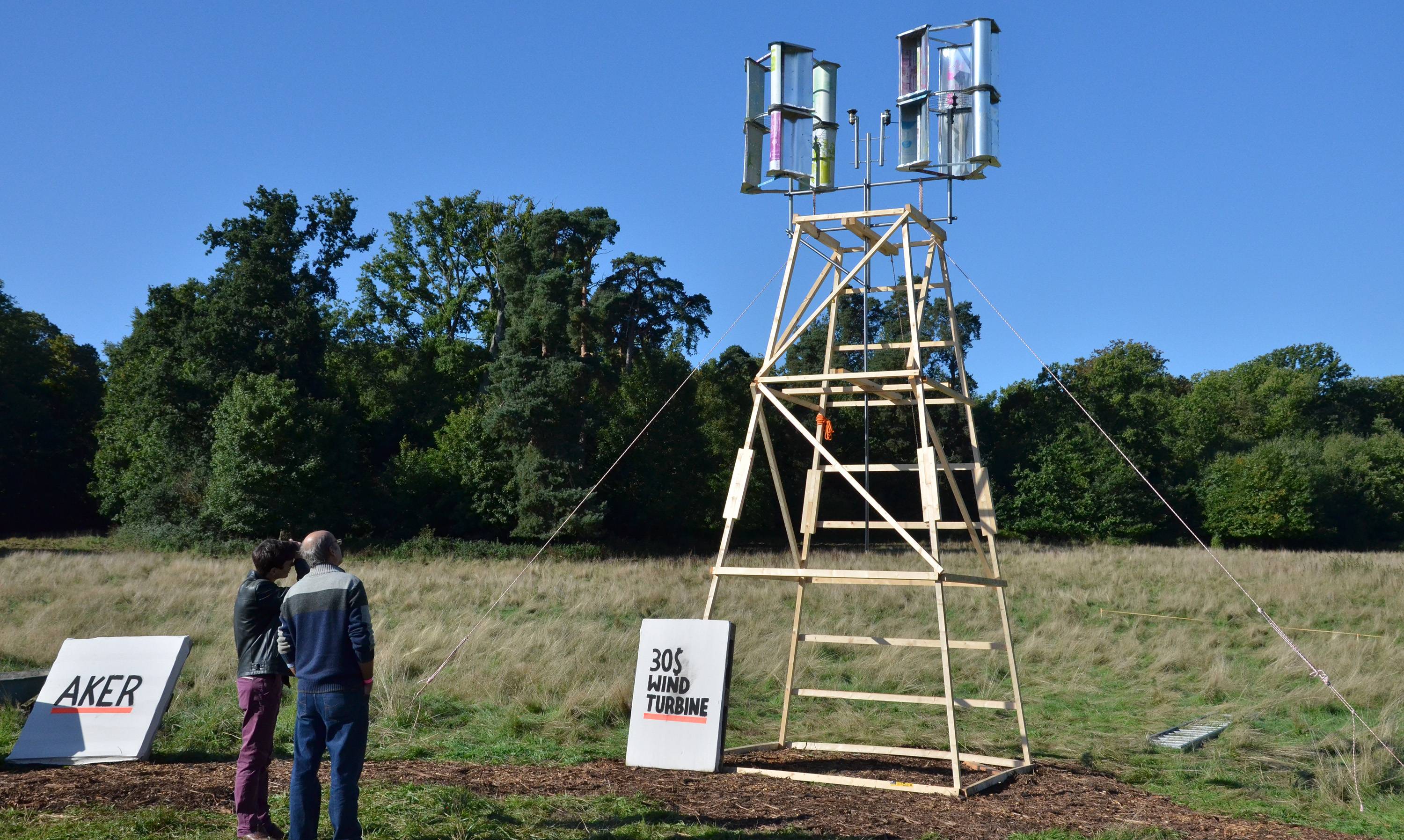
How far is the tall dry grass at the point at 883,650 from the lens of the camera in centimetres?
968

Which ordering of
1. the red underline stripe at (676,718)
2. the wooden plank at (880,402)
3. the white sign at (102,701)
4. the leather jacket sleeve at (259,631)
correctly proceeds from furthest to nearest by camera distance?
the wooden plank at (880,402)
the red underline stripe at (676,718)
the white sign at (102,701)
the leather jacket sleeve at (259,631)

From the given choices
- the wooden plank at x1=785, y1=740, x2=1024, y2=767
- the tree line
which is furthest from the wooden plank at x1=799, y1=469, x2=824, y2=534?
the tree line

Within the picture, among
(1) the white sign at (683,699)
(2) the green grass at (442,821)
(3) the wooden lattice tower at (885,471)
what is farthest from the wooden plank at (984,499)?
(2) the green grass at (442,821)

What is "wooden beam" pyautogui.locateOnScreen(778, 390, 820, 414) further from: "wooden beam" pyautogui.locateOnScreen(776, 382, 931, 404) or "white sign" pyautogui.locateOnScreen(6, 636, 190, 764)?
"white sign" pyautogui.locateOnScreen(6, 636, 190, 764)

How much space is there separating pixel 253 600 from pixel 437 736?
357cm

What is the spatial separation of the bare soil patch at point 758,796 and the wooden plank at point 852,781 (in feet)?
0.19

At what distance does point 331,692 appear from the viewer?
4.93 meters

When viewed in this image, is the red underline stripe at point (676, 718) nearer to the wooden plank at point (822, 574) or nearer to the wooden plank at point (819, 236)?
the wooden plank at point (822, 574)

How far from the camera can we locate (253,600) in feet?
18.7

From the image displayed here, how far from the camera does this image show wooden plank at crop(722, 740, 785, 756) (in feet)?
26.9

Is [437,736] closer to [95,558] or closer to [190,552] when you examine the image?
[95,558]

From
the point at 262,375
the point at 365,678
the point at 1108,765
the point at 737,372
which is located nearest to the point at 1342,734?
the point at 1108,765

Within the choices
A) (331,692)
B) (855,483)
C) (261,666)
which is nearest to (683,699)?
(855,483)

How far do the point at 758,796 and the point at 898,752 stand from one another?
2138 millimetres
